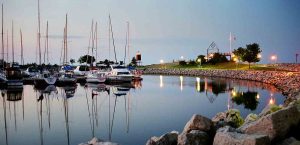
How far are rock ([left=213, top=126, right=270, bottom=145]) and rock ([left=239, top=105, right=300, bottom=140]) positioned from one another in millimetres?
800

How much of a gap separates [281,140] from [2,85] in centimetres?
6464

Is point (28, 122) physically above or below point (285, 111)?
below

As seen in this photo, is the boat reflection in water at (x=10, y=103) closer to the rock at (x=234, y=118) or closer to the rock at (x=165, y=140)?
the rock at (x=165, y=140)

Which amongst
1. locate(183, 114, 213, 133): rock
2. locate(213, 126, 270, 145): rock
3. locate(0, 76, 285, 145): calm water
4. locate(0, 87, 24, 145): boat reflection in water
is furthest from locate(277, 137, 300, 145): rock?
locate(0, 87, 24, 145): boat reflection in water

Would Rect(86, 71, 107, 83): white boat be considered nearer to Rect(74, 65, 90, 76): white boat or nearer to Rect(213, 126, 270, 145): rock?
Rect(74, 65, 90, 76): white boat

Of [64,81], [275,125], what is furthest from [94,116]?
[64,81]

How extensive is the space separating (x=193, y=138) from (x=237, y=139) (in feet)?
7.54

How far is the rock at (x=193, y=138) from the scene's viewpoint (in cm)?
1268

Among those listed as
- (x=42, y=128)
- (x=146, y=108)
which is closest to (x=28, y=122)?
(x=42, y=128)

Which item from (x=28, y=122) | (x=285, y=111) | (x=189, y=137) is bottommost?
(x=28, y=122)

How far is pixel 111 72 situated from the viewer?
79875mm

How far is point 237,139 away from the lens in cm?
1069

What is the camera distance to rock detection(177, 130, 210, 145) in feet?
41.6

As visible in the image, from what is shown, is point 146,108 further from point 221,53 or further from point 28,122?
point 221,53
